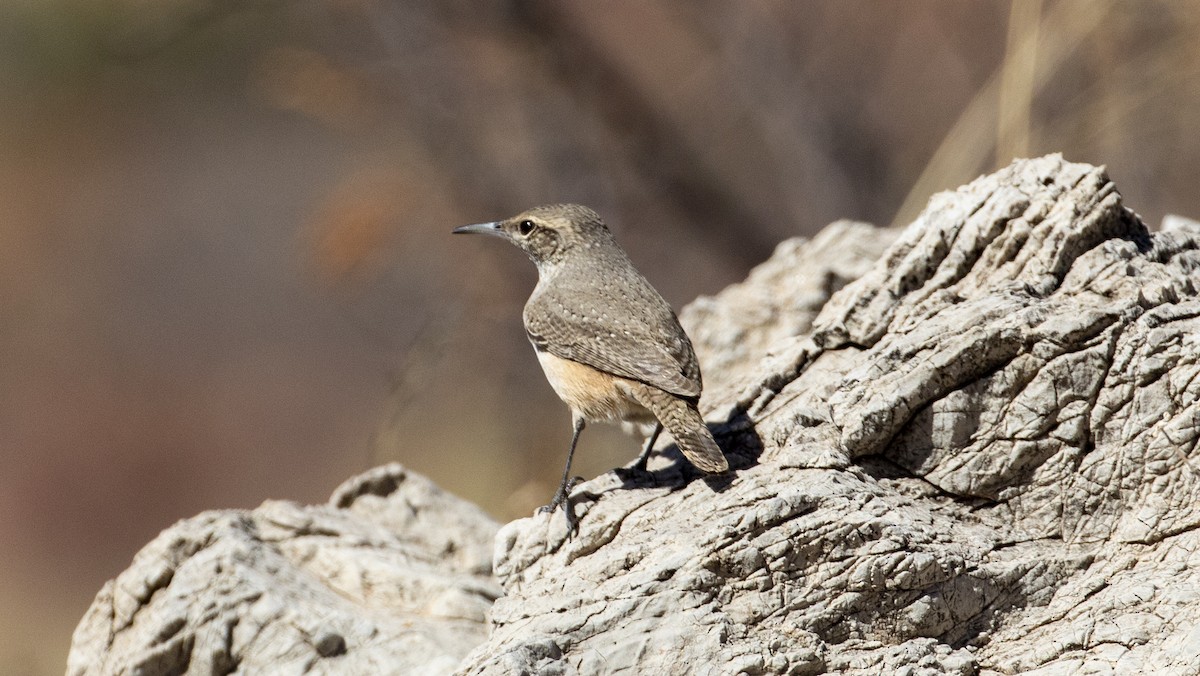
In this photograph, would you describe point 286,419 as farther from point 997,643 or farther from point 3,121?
point 997,643

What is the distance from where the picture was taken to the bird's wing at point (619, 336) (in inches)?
185

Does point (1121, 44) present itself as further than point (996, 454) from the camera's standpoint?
Yes

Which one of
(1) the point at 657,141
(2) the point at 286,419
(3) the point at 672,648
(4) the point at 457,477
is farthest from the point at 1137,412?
(2) the point at 286,419

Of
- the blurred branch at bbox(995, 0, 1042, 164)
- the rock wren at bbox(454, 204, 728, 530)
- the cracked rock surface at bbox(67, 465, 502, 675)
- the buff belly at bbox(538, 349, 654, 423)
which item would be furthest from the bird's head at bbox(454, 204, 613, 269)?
the blurred branch at bbox(995, 0, 1042, 164)

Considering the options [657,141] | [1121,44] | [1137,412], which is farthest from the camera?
[657,141]

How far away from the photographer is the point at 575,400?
16.8 ft

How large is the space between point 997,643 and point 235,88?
1399cm

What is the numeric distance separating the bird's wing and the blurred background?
2768 millimetres

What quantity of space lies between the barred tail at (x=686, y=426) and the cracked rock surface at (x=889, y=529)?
6.2 inches

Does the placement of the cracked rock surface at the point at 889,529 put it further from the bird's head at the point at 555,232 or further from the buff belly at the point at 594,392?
the bird's head at the point at 555,232

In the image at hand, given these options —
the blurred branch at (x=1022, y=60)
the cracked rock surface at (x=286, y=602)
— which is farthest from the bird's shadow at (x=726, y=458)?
the blurred branch at (x=1022, y=60)

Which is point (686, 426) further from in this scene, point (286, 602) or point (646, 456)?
point (286, 602)

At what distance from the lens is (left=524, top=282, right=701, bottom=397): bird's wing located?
4.70 metres

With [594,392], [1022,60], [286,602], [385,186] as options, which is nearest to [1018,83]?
[1022,60]
